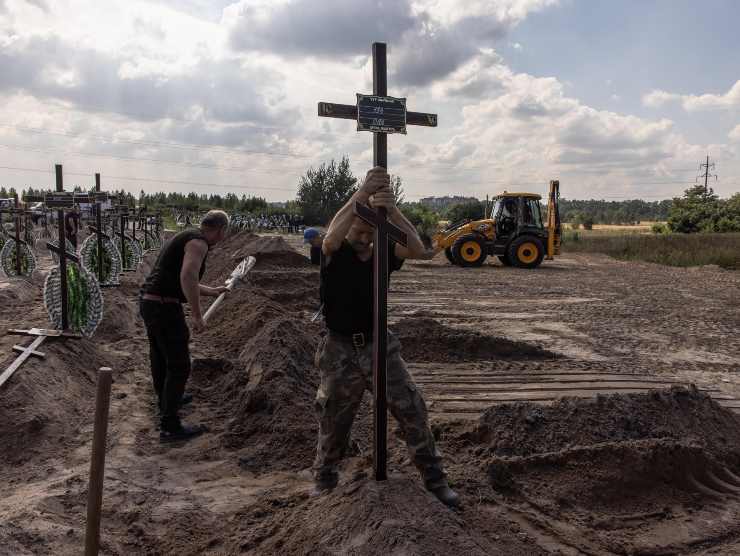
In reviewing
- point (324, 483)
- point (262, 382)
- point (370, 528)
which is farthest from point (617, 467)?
point (262, 382)

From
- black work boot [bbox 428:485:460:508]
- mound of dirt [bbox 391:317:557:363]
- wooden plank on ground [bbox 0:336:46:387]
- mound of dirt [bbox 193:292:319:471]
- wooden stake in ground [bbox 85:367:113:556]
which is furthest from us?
mound of dirt [bbox 391:317:557:363]

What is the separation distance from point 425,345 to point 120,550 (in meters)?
4.90

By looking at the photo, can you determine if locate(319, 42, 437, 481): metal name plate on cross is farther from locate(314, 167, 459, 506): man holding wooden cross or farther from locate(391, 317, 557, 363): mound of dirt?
locate(391, 317, 557, 363): mound of dirt

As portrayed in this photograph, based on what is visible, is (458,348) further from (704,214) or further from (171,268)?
(704,214)

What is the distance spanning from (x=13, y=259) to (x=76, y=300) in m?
8.45

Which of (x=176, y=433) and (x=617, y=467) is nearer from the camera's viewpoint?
(x=617, y=467)

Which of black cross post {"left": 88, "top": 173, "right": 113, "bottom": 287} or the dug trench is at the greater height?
black cross post {"left": 88, "top": 173, "right": 113, "bottom": 287}

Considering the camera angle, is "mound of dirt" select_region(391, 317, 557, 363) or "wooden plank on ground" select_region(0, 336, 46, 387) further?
"mound of dirt" select_region(391, 317, 557, 363)

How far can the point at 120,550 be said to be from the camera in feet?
10.1

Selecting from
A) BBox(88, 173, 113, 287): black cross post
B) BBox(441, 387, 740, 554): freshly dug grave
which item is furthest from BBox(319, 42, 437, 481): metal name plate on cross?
BBox(88, 173, 113, 287): black cross post

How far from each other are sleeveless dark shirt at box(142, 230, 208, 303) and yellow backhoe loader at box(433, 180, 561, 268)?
1624 centimetres

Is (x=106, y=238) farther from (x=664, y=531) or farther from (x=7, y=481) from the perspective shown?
(x=664, y=531)

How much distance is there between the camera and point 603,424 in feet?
14.5

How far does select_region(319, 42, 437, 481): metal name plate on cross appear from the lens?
2979 mm
